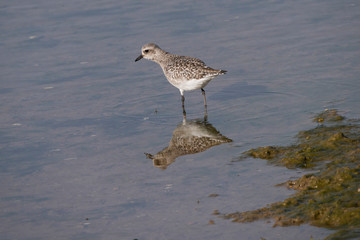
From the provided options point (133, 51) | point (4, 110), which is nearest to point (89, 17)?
point (133, 51)

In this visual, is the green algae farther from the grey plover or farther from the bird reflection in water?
the grey plover

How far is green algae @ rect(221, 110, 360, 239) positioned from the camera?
7.46 m

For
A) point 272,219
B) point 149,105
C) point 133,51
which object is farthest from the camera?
point 133,51

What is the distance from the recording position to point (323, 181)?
847 cm

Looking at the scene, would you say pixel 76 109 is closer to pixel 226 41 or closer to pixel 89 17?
pixel 226 41

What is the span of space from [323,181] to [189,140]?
3957 mm

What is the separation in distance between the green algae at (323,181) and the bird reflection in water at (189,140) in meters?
1.28

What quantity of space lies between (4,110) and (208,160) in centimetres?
614

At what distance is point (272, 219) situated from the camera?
25.7 ft

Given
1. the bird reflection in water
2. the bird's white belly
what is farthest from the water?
the bird's white belly

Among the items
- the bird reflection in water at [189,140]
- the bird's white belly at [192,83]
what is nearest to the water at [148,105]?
the bird reflection in water at [189,140]

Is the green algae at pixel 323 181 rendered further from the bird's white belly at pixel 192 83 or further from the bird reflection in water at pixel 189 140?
the bird's white belly at pixel 192 83

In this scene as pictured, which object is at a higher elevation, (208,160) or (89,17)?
(89,17)

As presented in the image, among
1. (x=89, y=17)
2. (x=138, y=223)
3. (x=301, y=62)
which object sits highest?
(x=89, y=17)
